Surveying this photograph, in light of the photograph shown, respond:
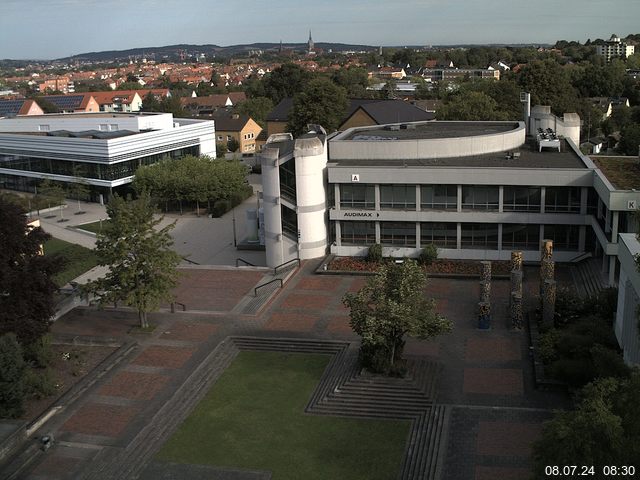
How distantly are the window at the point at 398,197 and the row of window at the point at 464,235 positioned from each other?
1.04 m

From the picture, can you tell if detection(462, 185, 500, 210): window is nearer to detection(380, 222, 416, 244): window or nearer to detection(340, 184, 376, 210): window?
detection(380, 222, 416, 244): window

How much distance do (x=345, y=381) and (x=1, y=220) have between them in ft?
46.8

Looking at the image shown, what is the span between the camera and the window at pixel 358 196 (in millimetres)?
40938

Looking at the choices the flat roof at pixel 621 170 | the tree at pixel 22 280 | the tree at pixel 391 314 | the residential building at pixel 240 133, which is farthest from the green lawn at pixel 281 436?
the residential building at pixel 240 133

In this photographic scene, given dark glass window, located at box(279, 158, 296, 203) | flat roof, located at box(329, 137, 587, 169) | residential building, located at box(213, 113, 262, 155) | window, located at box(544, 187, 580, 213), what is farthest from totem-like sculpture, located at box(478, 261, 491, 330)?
residential building, located at box(213, 113, 262, 155)

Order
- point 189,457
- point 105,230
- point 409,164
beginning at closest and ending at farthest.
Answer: point 189,457
point 105,230
point 409,164

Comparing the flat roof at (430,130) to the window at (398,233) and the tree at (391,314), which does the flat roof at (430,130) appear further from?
the tree at (391,314)


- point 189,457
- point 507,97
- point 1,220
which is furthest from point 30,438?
point 507,97

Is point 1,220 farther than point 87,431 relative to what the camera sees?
Yes

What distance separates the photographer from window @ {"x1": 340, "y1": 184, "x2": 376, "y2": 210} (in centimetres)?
4094

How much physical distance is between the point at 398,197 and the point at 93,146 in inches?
1310

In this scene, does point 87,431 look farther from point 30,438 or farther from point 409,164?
point 409,164

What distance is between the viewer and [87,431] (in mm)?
23891

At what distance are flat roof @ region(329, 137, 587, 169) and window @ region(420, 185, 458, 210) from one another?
1.58 metres
